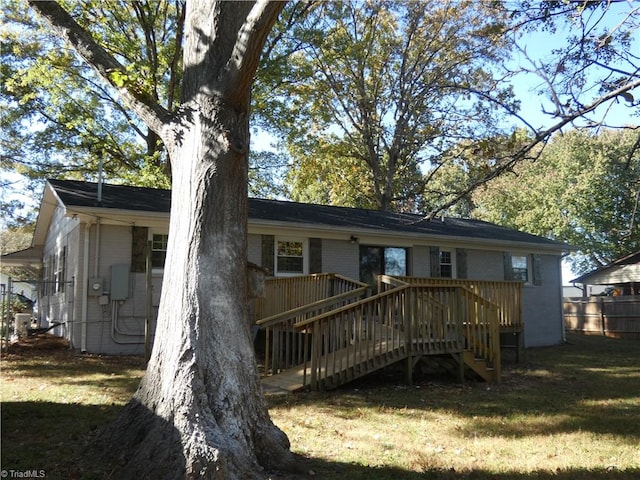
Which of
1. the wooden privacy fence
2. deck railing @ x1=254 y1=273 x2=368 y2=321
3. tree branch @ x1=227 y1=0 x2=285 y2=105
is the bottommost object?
the wooden privacy fence

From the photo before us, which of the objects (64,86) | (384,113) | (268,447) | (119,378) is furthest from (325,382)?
(384,113)

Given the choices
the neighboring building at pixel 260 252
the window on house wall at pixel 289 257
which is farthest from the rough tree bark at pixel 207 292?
the window on house wall at pixel 289 257

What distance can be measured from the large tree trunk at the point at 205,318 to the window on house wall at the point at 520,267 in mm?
14832

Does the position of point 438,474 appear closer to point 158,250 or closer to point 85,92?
point 158,250

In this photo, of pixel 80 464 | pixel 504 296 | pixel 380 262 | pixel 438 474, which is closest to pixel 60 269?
pixel 380 262

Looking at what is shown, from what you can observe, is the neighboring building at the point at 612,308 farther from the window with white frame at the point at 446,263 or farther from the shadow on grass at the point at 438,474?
the shadow on grass at the point at 438,474

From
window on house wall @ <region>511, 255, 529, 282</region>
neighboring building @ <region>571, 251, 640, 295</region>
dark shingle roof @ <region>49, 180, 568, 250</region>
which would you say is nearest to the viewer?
dark shingle roof @ <region>49, 180, 568, 250</region>

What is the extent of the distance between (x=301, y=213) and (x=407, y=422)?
9057 mm

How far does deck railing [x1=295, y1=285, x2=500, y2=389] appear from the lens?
8500mm

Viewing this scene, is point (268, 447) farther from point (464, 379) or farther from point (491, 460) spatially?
point (464, 379)

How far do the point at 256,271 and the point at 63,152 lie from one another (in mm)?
20838

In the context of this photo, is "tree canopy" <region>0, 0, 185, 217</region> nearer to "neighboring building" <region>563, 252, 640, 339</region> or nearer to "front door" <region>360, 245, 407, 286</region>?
"front door" <region>360, 245, 407, 286</region>

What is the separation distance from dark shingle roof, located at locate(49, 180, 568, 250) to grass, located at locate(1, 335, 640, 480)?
3364 millimetres

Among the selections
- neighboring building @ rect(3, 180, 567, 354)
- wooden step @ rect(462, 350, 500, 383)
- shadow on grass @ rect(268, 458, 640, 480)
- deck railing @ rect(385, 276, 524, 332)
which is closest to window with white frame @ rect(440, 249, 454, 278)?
neighboring building @ rect(3, 180, 567, 354)
